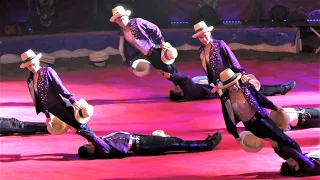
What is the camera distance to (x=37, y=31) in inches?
450

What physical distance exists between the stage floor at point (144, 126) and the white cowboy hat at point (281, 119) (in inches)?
15.5

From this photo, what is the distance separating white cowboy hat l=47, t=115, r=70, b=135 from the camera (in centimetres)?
527

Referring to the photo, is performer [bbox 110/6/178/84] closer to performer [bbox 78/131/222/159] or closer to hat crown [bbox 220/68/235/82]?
performer [bbox 78/131/222/159]

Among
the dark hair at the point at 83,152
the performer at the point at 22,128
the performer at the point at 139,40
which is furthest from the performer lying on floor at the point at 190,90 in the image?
the dark hair at the point at 83,152

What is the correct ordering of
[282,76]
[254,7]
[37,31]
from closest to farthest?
[282,76] → [37,31] → [254,7]

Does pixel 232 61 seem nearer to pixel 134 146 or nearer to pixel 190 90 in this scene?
pixel 134 146

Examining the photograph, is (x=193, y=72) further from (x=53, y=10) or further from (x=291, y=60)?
(x=53, y=10)

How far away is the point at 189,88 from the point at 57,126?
2773 mm

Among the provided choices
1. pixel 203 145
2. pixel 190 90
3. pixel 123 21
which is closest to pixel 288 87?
pixel 190 90

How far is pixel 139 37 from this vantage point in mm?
7340

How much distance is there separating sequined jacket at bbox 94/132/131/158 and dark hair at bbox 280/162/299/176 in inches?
56.7

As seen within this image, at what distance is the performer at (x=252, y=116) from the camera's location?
4492 mm

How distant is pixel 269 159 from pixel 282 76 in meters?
4.25

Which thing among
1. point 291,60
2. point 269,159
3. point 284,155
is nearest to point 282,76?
point 291,60
